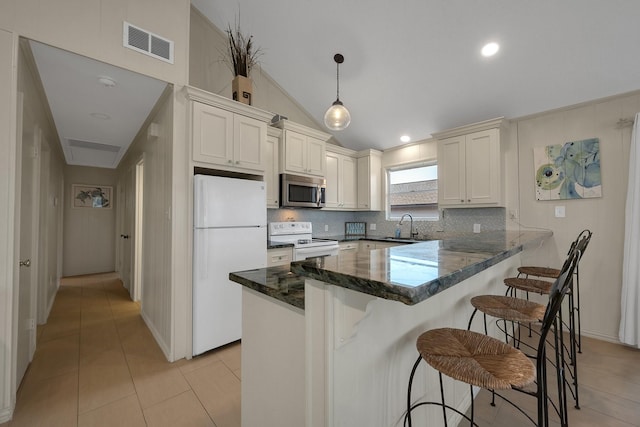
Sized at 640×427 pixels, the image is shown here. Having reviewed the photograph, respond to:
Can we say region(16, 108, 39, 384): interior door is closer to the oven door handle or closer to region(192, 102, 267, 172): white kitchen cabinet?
region(192, 102, 267, 172): white kitchen cabinet

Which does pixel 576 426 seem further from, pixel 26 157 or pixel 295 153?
pixel 26 157

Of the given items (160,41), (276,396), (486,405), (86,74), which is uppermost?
(160,41)

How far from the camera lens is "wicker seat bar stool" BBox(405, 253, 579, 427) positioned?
→ 2.80 ft

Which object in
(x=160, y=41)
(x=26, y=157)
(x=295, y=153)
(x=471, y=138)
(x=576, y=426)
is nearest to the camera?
(x=576, y=426)

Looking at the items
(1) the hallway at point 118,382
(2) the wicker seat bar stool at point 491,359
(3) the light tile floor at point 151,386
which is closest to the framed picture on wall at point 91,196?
(1) the hallway at point 118,382

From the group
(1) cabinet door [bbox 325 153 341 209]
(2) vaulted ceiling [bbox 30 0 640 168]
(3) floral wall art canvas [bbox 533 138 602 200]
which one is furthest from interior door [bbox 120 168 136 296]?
(3) floral wall art canvas [bbox 533 138 602 200]

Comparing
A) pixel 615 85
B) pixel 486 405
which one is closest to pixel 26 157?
pixel 486 405

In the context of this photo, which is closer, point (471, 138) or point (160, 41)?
point (160, 41)

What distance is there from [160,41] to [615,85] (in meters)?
4.15

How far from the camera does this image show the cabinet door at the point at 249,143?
2730mm

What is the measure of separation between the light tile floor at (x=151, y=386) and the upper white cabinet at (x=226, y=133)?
179cm

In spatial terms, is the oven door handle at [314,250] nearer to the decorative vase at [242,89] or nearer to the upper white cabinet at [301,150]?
the upper white cabinet at [301,150]

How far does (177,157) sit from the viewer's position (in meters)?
2.39

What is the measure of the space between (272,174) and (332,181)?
113cm
